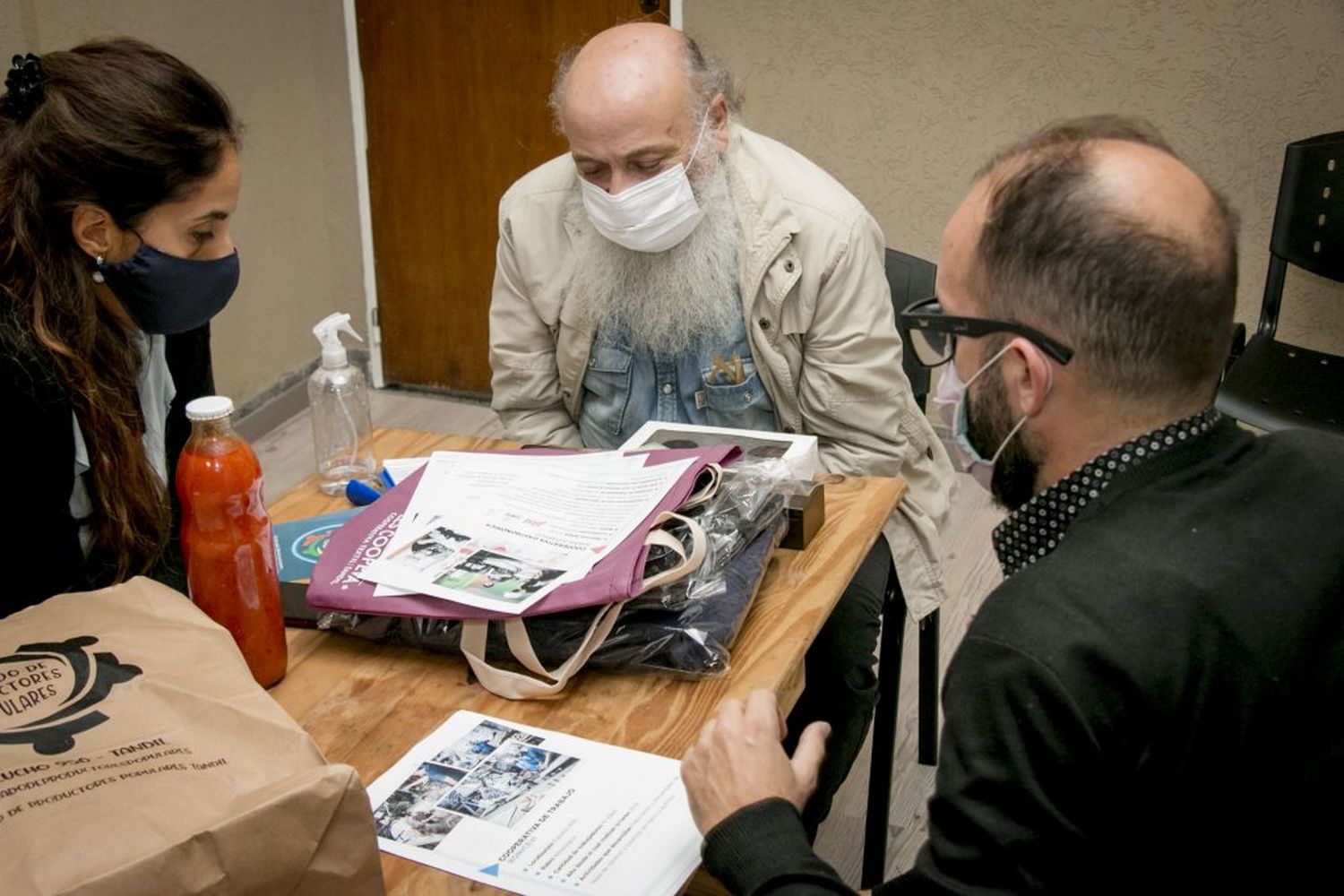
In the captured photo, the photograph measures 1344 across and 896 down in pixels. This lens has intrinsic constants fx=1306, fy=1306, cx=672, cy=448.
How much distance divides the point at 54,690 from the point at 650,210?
1.40 metres

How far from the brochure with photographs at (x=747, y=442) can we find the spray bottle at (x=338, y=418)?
17.4 inches

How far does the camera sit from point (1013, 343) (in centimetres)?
126

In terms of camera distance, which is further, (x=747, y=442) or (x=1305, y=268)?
(x=1305, y=268)

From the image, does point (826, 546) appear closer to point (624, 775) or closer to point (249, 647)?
point (624, 775)

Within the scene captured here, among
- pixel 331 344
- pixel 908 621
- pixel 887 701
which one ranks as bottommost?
pixel 908 621

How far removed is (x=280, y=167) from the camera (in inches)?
165

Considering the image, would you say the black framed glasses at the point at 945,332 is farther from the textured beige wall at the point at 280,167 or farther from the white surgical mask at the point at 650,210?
the textured beige wall at the point at 280,167

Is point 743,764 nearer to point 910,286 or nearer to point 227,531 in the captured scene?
point 227,531

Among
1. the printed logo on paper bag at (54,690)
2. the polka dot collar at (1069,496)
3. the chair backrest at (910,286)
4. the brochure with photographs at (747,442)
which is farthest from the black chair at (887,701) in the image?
the printed logo on paper bag at (54,690)

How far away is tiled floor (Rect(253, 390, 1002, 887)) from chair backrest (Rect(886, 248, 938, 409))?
0.30 metres

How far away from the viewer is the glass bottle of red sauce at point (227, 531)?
136 cm

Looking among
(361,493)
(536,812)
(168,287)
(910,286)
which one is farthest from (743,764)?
(910,286)

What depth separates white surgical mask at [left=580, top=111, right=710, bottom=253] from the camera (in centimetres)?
226

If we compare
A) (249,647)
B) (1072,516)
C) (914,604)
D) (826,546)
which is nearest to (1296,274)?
(914,604)
